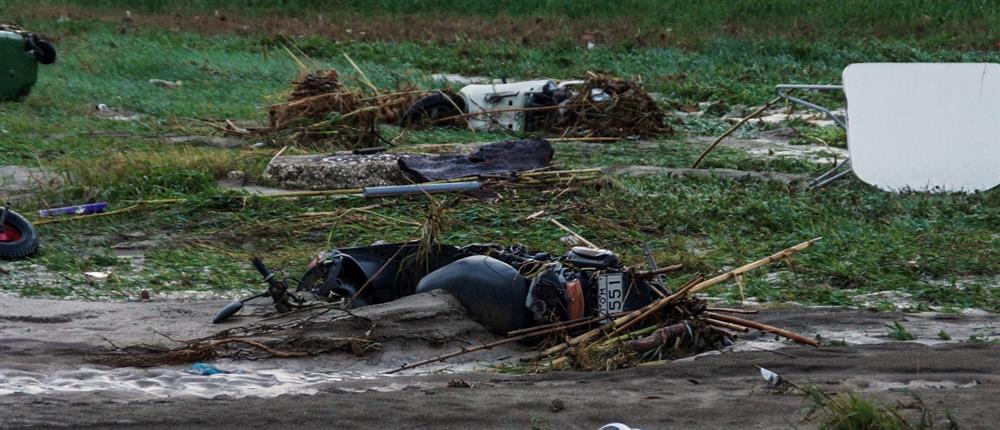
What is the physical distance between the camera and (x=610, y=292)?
5.69m

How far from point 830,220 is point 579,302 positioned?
3402 mm

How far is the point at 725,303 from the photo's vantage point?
6492mm

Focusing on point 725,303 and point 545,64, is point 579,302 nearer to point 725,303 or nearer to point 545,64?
point 725,303

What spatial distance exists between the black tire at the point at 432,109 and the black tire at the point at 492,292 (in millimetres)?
7513

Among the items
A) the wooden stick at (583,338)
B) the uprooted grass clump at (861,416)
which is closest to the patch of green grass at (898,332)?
the wooden stick at (583,338)

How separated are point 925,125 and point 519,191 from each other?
301 cm

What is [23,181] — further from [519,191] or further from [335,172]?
[519,191]

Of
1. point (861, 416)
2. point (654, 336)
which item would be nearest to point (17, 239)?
point (654, 336)

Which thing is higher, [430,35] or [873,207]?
[873,207]

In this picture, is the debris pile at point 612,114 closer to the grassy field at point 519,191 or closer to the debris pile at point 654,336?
the grassy field at point 519,191

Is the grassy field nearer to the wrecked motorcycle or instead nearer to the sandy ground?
the sandy ground

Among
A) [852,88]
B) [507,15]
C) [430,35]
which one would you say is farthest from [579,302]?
[507,15]

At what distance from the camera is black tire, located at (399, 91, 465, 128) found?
1335 centimetres

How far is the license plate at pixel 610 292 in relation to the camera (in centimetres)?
567
